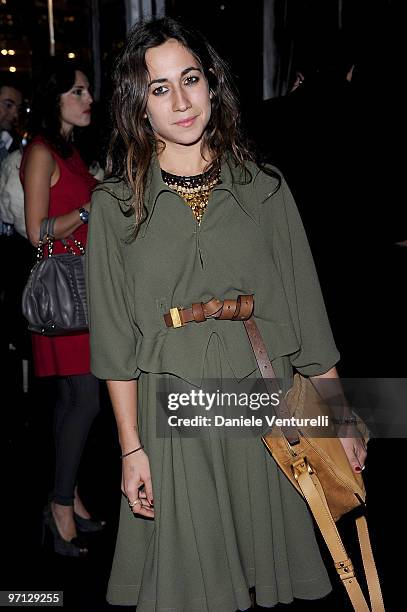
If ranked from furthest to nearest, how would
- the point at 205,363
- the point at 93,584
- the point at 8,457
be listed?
the point at 8,457 → the point at 93,584 → the point at 205,363

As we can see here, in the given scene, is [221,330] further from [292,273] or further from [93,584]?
[93,584]

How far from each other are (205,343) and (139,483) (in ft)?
1.23

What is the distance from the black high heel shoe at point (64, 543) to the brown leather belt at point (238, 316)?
179 cm

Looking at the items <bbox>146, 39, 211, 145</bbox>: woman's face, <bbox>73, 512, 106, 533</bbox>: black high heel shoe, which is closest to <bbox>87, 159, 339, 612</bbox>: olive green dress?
<bbox>146, 39, 211, 145</bbox>: woman's face

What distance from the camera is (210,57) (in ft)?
7.21

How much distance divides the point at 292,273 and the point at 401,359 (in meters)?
2.19

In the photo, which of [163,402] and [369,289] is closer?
[163,402]

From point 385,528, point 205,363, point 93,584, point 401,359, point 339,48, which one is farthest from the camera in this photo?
point 401,359

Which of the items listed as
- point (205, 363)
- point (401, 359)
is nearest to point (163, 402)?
point (205, 363)

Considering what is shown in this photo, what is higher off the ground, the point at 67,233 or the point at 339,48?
the point at 339,48

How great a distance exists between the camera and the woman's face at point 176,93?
2088 millimetres

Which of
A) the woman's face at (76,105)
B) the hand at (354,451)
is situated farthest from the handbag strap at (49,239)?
the hand at (354,451)

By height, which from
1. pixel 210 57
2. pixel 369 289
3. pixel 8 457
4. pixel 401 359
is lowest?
pixel 8 457

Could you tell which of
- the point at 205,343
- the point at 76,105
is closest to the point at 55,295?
the point at 76,105
